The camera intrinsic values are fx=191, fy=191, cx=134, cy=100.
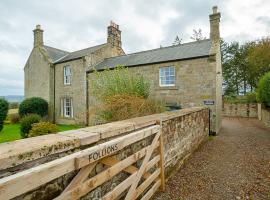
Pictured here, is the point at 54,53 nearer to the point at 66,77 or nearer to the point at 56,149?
the point at 66,77

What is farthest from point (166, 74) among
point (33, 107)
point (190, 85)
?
point (33, 107)

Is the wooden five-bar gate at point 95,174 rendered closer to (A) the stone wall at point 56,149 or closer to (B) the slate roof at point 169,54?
(A) the stone wall at point 56,149

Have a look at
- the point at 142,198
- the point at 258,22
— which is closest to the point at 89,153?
the point at 142,198

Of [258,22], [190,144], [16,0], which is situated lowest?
[190,144]

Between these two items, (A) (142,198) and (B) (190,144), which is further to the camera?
(B) (190,144)

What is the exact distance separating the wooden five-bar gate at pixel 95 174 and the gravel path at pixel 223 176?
2.36 ft

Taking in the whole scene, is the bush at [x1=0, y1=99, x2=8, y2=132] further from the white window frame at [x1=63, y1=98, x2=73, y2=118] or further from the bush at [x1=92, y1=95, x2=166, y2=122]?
the bush at [x1=92, y1=95, x2=166, y2=122]

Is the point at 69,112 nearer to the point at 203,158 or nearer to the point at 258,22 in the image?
the point at 203,158

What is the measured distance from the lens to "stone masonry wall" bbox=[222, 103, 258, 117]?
838 inches

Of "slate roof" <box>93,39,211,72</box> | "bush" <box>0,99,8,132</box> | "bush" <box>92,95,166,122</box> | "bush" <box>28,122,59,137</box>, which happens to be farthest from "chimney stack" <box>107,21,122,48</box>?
"bush" <box>92,95,166,122</box>

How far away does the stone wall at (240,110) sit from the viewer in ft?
69.7

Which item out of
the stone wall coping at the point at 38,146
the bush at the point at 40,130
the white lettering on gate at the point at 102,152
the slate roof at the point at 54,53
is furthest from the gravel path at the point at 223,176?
the slate roof at the point at 54,53

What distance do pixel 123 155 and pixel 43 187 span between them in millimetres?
1569

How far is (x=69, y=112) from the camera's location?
61.7ft
